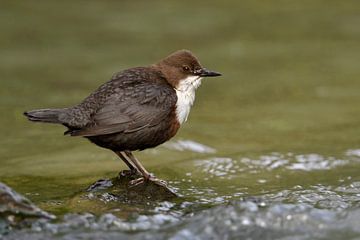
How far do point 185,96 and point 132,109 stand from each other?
1.37 ft

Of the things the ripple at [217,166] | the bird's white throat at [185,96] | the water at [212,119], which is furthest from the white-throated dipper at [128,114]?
the ripple at [217,166]

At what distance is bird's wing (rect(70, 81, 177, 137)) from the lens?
5301mm

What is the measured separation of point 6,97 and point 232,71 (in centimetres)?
250

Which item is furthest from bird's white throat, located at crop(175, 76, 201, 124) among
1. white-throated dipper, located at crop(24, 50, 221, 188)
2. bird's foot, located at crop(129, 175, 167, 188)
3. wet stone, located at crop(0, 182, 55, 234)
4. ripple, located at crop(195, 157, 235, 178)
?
wet stone, located at crop(0, 182, 55, 234)

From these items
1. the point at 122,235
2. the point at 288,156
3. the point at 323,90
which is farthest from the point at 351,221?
the point at 323,90

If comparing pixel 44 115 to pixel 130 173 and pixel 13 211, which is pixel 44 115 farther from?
pixel 13 211

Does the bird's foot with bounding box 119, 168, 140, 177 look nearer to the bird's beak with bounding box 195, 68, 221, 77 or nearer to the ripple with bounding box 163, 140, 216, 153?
the bird's beak with bounding box 195, 68, 221, 77

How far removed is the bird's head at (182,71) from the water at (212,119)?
71 centimetres

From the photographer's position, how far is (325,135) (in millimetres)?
7434

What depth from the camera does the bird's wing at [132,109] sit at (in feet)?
17.4

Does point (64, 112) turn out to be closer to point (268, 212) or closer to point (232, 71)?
point (268, 212)

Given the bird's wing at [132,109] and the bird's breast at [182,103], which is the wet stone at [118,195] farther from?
the bird's breast at [182,103]

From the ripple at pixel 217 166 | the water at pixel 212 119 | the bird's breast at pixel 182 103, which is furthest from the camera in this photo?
the ripple at pixel 217 166

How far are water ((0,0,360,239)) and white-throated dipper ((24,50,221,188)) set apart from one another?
45cm
